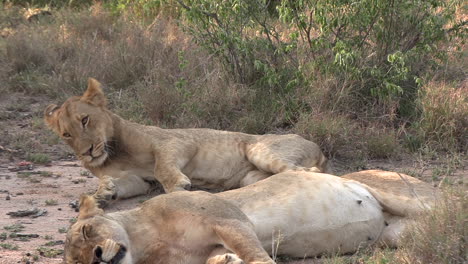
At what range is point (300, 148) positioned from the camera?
734cm

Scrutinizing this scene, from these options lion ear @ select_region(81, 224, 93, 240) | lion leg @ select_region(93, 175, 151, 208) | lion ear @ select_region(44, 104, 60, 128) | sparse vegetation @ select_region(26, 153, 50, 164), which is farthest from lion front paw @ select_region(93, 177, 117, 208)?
lion ear @ select_region(81, 224, 93, 240)

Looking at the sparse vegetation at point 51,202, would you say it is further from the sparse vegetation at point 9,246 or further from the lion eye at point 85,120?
the sparse vegetation at point 9,246

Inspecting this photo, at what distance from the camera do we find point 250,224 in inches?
193

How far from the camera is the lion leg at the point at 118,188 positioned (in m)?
6.93

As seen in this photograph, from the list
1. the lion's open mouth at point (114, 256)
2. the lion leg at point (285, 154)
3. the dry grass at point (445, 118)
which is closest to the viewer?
the lion's open mouth at point (114, 256)

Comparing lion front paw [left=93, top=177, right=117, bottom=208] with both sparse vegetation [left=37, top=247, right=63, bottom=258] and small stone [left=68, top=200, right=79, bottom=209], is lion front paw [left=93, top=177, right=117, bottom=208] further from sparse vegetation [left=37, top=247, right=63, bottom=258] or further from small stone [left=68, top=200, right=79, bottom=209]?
sparse vegetation [left=37, top=247, right=63, bottom=258]

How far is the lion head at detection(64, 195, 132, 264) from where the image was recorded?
4.40m

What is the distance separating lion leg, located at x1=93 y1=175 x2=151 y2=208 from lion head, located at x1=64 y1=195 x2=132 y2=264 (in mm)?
2166

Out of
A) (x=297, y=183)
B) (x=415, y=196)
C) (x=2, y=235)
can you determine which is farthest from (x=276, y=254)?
Answer: (x=2, y=235)

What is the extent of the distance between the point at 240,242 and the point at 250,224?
320 millimetres

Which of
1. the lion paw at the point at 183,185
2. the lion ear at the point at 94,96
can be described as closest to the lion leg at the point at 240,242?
the lion paw at the point at 183,185

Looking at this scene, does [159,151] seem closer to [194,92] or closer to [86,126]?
[86,126]

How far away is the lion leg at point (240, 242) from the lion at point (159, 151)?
2404 mm

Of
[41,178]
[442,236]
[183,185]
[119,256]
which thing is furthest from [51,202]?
[442,236]
